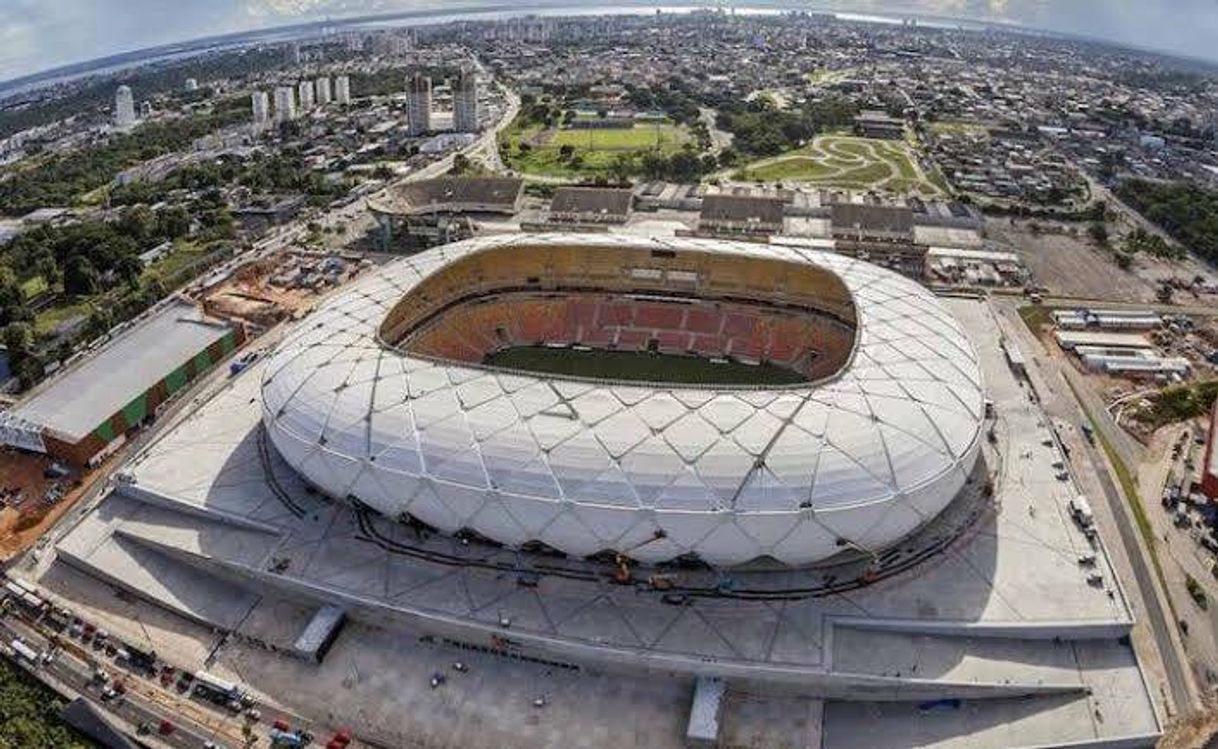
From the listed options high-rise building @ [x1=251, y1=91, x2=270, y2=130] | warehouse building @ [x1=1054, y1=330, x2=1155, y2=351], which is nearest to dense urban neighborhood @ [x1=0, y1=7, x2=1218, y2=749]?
warehouse building @ [x1=1054, y1=330, x2=1155, y2=351]

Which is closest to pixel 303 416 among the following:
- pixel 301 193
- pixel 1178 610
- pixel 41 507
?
pixel 41 507

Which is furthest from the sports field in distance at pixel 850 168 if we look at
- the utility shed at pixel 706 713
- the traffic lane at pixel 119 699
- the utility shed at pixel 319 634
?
the traffic lane at pixel 119 699

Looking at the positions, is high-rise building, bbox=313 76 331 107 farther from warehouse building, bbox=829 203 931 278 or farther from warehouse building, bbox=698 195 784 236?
warehouse building, bbox=829 203 931 278

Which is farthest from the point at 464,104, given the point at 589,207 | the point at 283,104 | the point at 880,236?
the point at 880,236

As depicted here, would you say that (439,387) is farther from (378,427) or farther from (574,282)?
(574,282)

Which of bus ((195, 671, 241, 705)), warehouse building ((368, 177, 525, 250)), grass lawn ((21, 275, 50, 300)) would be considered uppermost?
warehouse building ((368, 177, 525, 250))

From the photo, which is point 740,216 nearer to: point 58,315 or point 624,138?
point 624,138

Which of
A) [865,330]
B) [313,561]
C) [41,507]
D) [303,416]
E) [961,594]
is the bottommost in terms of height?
[41,507]

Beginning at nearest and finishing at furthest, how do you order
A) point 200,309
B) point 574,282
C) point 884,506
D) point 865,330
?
1. point 884,506
2. point 865,330
3. point 574,282
4. point 200,309
